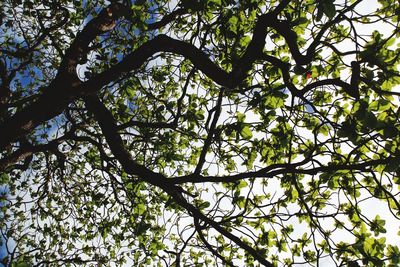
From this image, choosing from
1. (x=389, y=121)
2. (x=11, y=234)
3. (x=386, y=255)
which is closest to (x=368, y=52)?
(x=389, y=121)

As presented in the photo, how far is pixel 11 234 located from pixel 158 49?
6.88 m

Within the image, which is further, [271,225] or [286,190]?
[286,190]

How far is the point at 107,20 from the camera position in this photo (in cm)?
671

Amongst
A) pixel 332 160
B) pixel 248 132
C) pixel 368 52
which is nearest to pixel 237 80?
pixel 248 132

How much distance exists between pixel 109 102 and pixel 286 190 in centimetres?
517

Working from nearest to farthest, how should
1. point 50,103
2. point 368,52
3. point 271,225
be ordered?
point 368,52 < point 50,103 < point 271,225

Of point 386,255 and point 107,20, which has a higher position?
point 107,20

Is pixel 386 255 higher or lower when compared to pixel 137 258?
lower

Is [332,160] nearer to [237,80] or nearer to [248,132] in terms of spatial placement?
[248,132]

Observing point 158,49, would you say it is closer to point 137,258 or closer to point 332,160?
point 332,160

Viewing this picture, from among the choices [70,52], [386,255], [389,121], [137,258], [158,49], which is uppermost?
[70,52]

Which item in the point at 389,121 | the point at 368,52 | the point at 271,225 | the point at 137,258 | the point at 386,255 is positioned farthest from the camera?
the point at 137,258

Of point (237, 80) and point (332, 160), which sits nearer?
point (237, 80)

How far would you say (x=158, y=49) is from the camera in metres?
5.50
